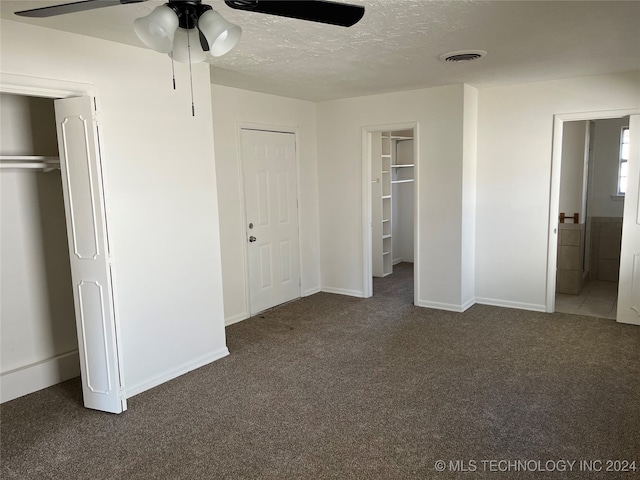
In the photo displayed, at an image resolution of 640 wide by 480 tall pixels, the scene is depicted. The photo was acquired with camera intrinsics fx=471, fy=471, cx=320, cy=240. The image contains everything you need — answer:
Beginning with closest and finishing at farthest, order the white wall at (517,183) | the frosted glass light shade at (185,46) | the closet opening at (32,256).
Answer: the frosted glass light shade at (185,46) → the closet opening at (32,256) → the white wall at (517,183)

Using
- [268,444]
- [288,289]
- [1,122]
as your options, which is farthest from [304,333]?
[1,122]

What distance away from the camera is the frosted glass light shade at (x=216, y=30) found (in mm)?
1844

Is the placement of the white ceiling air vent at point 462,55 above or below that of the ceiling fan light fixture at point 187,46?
above

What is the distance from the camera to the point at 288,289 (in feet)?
18.3

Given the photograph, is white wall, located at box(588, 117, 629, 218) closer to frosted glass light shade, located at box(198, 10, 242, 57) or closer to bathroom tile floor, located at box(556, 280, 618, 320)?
bathroom tile floor, located at box(556, 280, 618, 320)

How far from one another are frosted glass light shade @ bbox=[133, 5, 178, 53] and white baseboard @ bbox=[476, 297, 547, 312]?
14.7ft

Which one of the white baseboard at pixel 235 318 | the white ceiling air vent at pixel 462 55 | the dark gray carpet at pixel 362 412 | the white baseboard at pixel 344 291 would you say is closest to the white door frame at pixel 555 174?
the dark gray carpet at pixel 362 412

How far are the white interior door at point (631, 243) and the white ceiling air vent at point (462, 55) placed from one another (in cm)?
190

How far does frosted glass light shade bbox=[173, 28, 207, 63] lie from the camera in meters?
2.02

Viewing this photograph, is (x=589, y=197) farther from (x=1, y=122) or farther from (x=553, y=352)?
(x=1, y=122)

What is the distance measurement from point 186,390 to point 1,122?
227 centimetres

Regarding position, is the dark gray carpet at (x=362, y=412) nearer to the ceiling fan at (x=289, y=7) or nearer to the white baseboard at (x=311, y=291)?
the white baseboard at (x=311, y=291)

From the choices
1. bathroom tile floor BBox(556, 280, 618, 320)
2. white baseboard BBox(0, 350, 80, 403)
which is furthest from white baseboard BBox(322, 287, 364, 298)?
white baseboard BBox(0, 350, 80, 403)

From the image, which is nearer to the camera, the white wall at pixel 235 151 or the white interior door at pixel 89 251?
the white interior door at pixel 89 251
